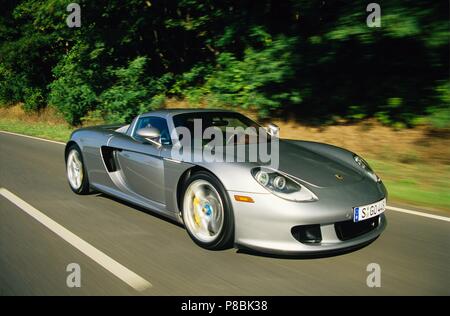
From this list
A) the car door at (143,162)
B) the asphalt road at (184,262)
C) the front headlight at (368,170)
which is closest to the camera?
the asphalt road at (184,262)

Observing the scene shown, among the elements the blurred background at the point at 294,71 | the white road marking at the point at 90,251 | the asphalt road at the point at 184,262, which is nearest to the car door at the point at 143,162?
the asphalt road at the point at 184,262

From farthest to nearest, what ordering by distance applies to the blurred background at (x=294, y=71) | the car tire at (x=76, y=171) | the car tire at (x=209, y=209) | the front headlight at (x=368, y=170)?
the blurred background at (x=294, y=71) → the car tire at (x=76, y=171) → the front headlight at (x=368, y=170) → the car tire at (x=209, y=209)

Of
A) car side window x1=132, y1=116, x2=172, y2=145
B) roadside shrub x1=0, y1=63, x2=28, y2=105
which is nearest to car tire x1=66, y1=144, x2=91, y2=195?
car side window x1=132, y1=116, x2=172, y2=145

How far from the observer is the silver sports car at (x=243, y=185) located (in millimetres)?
3428

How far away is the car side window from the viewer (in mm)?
4547

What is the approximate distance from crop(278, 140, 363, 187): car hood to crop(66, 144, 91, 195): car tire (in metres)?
2.85

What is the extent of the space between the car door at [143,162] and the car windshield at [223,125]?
0.78 feet

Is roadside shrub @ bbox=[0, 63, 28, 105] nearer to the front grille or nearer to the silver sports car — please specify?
the silver sports car

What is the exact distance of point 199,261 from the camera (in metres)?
3.60

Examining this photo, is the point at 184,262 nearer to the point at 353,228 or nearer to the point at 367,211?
the point at 353,228

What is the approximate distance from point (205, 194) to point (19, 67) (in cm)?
2684

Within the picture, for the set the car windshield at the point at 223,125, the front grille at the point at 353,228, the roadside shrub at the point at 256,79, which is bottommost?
the front grille at the point at 353,228

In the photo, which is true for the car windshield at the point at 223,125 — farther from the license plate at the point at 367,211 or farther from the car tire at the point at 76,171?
the car tire at the point at 76,171
